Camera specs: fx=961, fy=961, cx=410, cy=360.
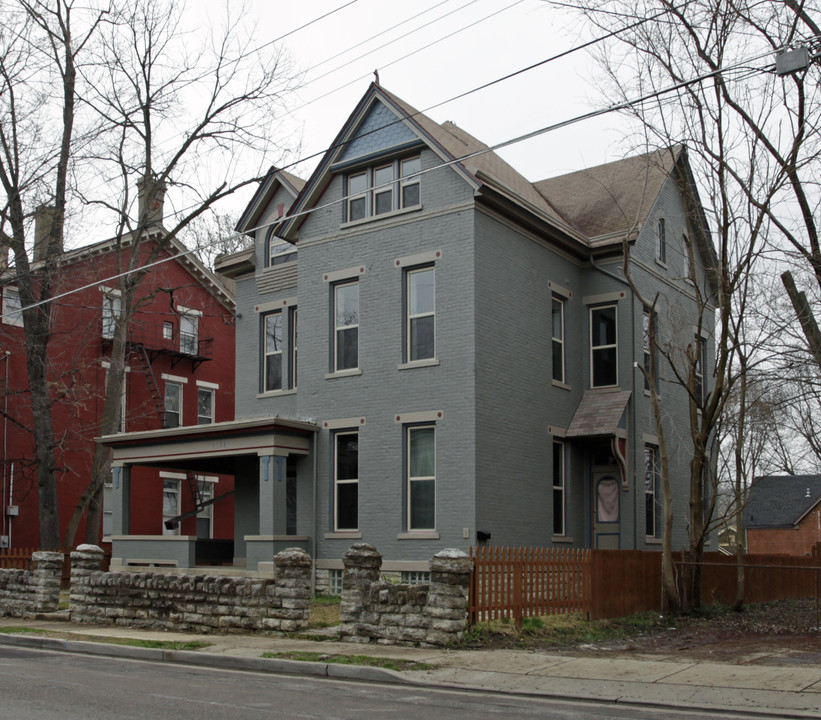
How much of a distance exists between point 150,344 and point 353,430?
17.5 meters

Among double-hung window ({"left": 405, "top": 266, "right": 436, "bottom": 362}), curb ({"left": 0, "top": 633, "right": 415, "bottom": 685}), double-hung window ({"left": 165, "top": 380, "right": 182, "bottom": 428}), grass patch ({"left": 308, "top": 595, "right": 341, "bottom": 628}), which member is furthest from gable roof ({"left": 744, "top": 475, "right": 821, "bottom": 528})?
curb ({"left": 0, "top": 633, "right": 415, "bottom": 685})

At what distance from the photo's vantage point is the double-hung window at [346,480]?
21.1m

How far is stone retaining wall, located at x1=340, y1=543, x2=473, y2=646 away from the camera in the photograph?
13.9m

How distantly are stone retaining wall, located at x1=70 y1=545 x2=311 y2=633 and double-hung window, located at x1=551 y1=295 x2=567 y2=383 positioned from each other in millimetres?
8722

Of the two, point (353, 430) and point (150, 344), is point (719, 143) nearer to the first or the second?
point (353, 430)

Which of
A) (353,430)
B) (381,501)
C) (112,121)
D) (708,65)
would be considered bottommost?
(381,501)

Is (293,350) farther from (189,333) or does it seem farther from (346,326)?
(189,333)

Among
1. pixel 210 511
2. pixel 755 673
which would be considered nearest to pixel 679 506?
pixel 755 673

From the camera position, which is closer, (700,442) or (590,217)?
(700,442)

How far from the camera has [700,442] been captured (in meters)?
18.3

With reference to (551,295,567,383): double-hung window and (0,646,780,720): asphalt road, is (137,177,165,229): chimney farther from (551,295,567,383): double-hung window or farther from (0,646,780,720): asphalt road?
(0,646,780,720): asphalt road

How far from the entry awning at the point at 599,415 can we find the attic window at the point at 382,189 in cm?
628

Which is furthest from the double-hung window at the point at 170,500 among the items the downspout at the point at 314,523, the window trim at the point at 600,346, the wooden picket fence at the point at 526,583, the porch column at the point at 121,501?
the wooden picket fence at the point at 526,583

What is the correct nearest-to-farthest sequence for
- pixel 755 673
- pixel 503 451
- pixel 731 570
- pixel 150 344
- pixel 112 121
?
pixel 755 673, pixel 503 451, pixel 731 570, pixel 112 121, pixel 150 344
